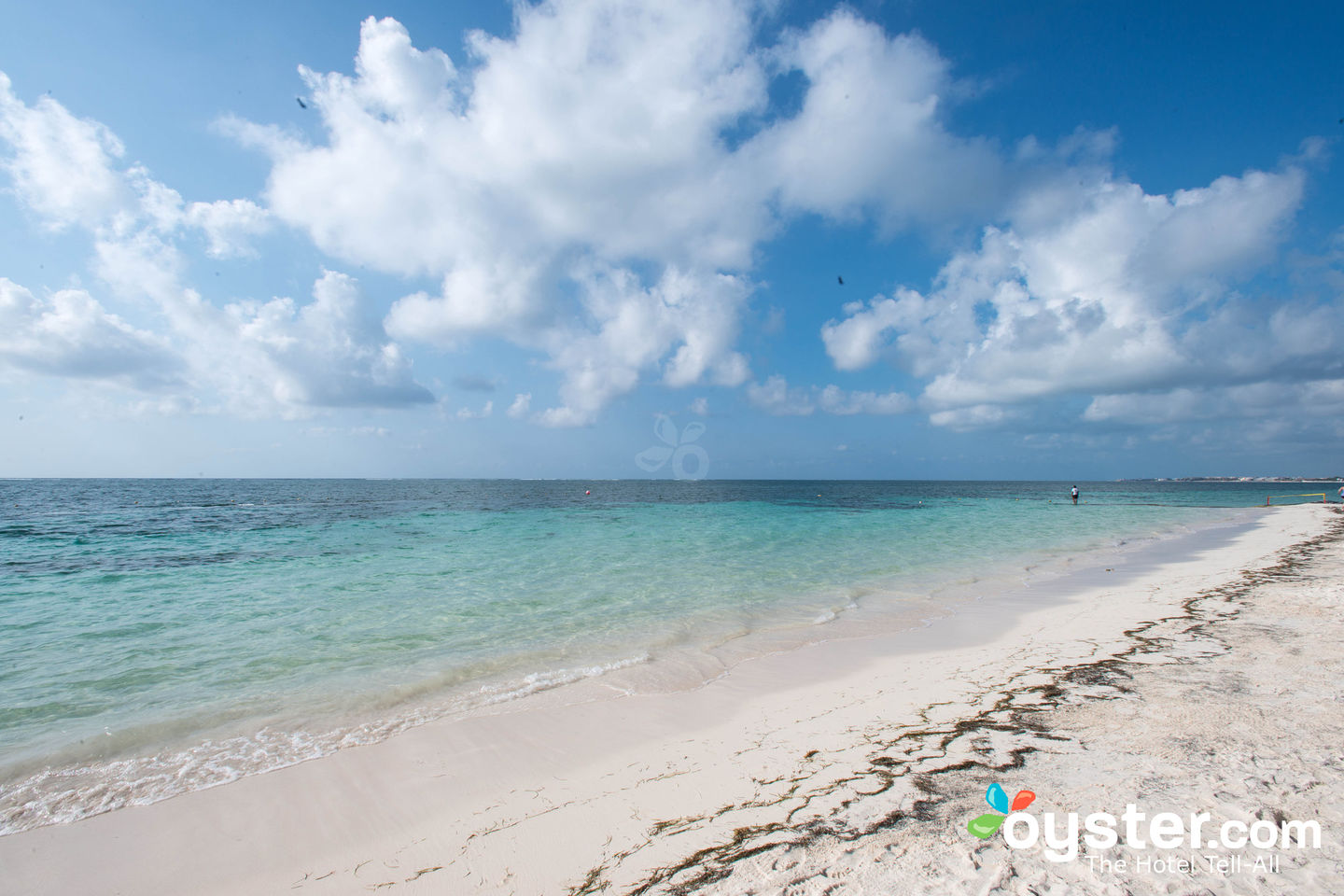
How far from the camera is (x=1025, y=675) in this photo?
260 inches

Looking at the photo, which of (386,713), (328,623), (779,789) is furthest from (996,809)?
(328,623)

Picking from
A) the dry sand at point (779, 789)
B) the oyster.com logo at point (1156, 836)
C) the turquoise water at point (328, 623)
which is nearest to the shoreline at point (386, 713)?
the turquoise water at point (328, 623)

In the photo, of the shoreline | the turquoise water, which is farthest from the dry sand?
the turquoise water

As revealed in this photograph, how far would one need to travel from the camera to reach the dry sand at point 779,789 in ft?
10.2

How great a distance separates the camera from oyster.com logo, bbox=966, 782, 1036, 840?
3.22 meters

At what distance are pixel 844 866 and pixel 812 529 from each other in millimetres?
27460

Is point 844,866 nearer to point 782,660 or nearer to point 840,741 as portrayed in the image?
point 840,741

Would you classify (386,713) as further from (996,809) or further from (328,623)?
(996,809)

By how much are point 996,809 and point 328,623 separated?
1106cm

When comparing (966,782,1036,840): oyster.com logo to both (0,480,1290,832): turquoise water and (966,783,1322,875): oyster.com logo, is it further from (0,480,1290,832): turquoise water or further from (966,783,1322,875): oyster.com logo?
(0,480,1290,832): turquoise water

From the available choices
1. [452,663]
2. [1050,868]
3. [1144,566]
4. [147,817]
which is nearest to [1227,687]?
[1050,868]

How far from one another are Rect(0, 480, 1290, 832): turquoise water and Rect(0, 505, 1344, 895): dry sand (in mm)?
936

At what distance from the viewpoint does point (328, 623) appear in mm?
10195

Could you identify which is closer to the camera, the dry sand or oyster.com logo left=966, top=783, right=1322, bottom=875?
oyster.com logo left=966, top=783, right=1322, bottom=875
